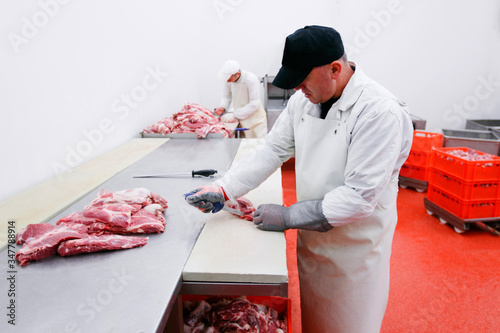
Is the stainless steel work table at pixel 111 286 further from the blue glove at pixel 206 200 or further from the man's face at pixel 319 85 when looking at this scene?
the man's face at pixel 319 85

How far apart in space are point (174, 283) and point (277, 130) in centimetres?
98

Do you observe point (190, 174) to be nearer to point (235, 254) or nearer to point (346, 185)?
point (235, 254)

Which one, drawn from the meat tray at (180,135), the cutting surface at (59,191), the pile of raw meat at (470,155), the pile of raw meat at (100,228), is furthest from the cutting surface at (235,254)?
the pile of raw meat at (470,155)

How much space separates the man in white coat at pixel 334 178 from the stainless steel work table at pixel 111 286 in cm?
26

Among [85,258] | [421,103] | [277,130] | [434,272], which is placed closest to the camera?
[85,258]

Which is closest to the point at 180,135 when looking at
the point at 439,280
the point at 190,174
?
the point at 190,174

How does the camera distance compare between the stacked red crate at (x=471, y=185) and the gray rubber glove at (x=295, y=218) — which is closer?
the gray rubber glove at (x=295, y=218)

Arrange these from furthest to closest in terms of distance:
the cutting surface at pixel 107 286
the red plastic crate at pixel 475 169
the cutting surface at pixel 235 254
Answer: the red plastic crate at pixel 475 169
the cutting surface at pixel 235 254
the cutting surface at pixel 107 286

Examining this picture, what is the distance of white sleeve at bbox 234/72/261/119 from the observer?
4.94 m

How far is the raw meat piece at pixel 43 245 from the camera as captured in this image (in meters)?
1.23

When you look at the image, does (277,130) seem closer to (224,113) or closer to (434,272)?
(434,272)

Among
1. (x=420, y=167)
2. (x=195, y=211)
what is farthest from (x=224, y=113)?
(x=195, y=211)

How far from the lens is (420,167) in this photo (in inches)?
186

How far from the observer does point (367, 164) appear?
4.24 ft
